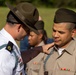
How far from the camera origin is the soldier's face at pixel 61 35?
4.05 metres

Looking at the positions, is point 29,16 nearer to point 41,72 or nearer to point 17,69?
point 17,69

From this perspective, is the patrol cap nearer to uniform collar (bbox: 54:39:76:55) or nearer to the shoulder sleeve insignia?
uniform collar (bbox: 54:39:76:55)

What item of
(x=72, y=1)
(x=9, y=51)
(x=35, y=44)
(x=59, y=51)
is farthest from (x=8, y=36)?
(x=72, y=1)

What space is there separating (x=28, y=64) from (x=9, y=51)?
107cm

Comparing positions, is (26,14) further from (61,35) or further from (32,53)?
(32,53)

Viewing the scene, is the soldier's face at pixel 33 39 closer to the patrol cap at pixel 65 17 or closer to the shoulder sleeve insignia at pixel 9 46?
the patrol cap at pixel 65 17

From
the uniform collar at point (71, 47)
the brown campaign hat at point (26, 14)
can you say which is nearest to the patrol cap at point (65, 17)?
the uniform collar at point (71, 47)

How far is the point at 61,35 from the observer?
406cm

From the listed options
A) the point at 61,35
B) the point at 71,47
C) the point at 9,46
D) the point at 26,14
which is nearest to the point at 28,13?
the point at 26,14

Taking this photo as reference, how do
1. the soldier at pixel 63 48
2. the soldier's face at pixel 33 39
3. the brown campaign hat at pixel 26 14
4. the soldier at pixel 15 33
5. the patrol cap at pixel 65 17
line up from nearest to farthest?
the soldier at pixel 15 33
the brown campaign hat at pixel 26 14
the soldier at pixel 63 48
the patrol cap at pixel 65 17
the soldier's face at pixel 33 39

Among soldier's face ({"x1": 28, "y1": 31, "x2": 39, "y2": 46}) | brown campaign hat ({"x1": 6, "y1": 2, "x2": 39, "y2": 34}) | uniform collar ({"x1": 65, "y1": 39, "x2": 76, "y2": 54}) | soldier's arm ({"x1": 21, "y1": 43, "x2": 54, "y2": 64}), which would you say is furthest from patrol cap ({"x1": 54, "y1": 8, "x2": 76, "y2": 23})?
soldier's face ({"x1": 28, "y1": 31, "x2": 39, "y2": 46})

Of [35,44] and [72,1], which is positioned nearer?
[35,44]

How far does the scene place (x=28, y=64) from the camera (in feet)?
14.5

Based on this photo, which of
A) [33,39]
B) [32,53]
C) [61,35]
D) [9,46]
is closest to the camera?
[9,46]
